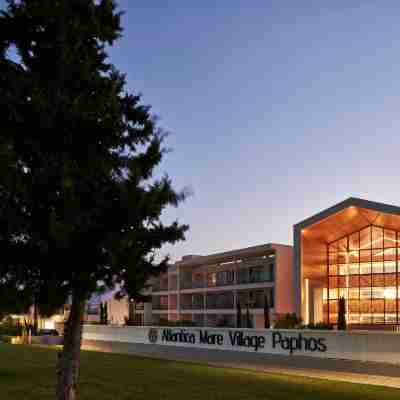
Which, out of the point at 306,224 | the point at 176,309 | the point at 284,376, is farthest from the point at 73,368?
the point at 176,309

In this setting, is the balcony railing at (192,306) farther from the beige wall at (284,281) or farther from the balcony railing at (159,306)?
the beige wall at (284,281)

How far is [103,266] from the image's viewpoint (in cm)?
1308

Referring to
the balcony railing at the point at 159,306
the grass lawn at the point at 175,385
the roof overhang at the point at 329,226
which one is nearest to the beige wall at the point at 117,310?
the balcony railing at the point at 159,306

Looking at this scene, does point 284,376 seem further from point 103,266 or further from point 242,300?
point 242,300

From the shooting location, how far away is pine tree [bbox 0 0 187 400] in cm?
1295

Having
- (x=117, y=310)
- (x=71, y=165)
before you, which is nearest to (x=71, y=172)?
(x=71, y=165)

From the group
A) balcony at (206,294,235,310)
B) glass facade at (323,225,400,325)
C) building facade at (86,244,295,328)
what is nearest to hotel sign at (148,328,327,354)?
building facade at (86,244,295,328)

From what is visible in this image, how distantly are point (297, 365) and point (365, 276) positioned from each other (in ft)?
67.5

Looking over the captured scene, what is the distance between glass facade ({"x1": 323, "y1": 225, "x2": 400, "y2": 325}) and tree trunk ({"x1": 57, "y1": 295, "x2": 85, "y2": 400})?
31957 millimetres

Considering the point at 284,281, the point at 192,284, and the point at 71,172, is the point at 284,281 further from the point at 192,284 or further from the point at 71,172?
the point at 71,172

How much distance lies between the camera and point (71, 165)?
13.4 m

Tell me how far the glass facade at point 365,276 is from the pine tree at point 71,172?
1225 inches

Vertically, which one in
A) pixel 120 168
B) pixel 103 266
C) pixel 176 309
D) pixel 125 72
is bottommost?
pixel 176 309

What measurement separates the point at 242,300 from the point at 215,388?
37802 millimetres
